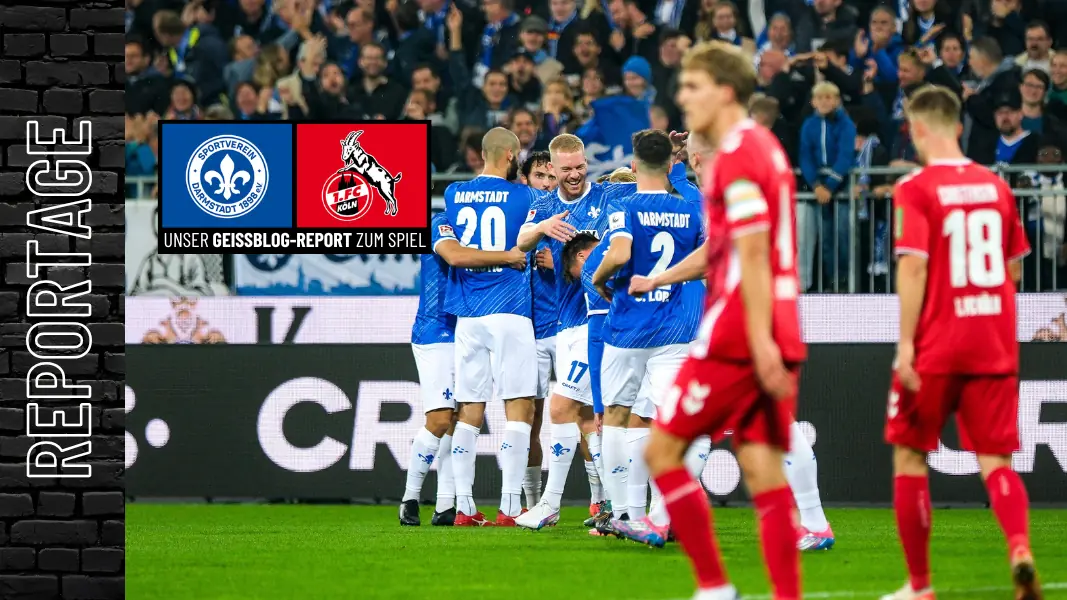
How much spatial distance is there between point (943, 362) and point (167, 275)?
26.5 ft

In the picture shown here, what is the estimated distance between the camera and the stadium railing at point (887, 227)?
38.8 ft

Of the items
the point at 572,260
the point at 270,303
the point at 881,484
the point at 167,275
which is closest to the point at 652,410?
the point at 572,260

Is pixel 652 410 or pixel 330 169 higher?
pixel 330 169

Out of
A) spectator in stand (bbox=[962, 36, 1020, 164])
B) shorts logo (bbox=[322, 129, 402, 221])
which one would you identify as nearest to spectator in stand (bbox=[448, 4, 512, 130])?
shorts logo (bbox=[322, 129, 402, 221])

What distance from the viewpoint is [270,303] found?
41.0 feet

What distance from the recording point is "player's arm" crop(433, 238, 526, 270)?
9.66 m

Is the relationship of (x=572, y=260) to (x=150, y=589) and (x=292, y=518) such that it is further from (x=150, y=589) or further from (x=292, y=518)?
(x=150, y=589)

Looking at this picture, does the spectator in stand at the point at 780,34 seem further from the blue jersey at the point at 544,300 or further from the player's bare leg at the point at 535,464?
the player's bare leg at the point at 535,464

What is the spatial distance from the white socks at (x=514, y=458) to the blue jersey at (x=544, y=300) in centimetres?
75

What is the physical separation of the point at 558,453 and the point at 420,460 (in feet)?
3.52

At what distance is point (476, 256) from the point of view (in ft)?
31.9

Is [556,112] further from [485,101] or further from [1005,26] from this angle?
[1005,26]

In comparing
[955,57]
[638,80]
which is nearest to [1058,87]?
[955,57]

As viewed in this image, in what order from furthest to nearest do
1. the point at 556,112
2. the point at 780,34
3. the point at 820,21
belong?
the point at 820,21 → the point at 780,34 → the point at 556,112
